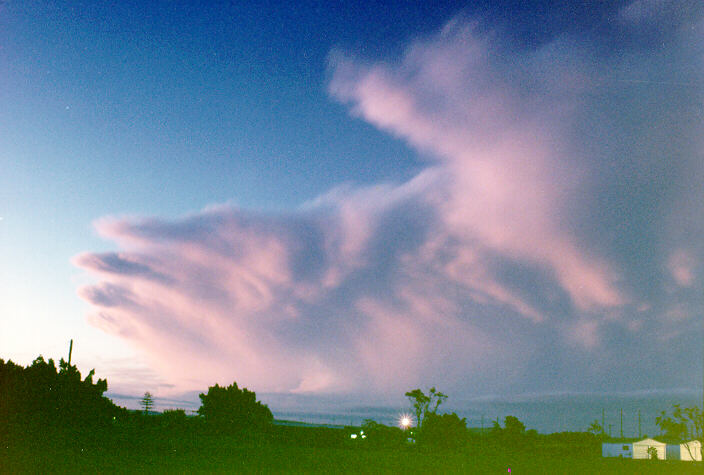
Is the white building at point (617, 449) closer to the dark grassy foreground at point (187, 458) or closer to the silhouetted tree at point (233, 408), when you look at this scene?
the dark grassy foreground at point (187, 458)

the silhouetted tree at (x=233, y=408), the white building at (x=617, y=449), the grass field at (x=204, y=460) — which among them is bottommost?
the white building at (x=617, y=449)

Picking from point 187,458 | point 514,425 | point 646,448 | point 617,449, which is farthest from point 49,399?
point 646,448

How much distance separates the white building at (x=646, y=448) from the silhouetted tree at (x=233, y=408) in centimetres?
3947

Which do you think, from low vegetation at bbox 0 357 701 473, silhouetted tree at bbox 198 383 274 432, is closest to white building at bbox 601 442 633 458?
low vegetation at bbox 0 357 701 473

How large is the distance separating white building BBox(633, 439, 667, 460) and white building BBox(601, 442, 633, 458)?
0.62 metres

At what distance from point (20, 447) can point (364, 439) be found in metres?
29.9

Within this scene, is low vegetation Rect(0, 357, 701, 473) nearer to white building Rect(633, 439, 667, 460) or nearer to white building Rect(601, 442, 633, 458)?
white building Rect(601, 442, 633, 458)

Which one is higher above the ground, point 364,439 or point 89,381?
point 89,381

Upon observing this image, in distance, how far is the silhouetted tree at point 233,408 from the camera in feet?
180

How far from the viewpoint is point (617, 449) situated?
68562mm

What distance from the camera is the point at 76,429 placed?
36906 millimetres

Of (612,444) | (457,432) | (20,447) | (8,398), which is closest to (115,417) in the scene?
(8,398)

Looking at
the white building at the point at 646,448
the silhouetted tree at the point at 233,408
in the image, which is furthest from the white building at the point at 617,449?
the silhouetted tree at the point at 233,408

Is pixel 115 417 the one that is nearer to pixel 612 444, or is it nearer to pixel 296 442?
pixel 296 442
